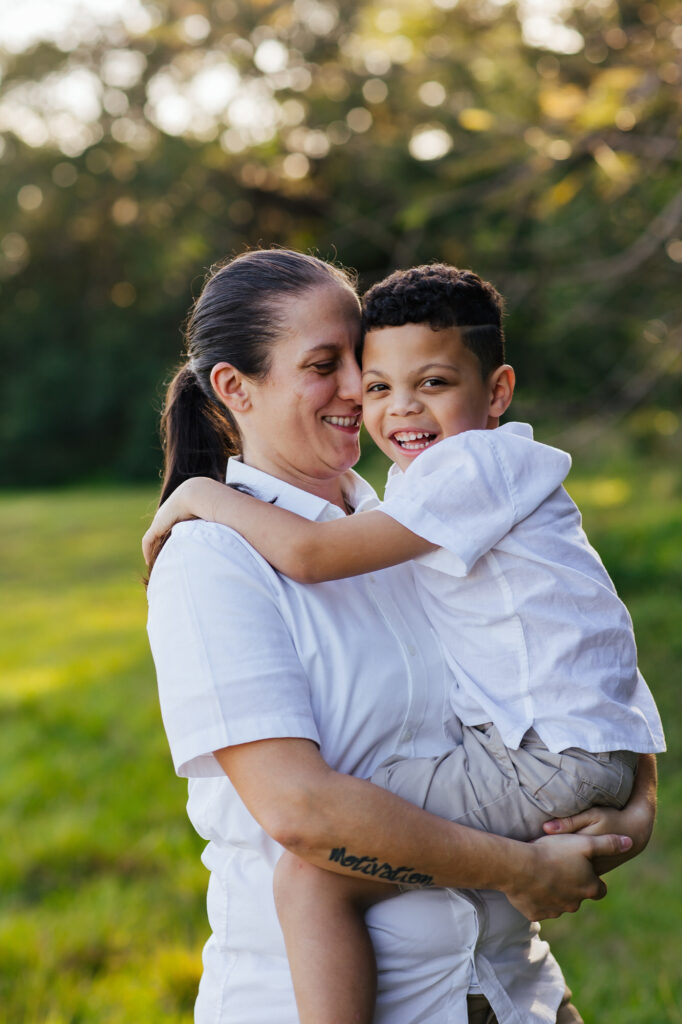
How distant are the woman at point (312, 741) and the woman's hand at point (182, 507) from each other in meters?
0.08

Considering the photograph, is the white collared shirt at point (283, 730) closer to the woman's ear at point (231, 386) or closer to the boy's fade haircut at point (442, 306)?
the woman's ear at point (231, 386)

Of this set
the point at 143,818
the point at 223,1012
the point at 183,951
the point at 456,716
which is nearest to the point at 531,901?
the point at 456,716

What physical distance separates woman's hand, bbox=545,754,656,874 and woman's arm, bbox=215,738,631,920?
0.43 feet

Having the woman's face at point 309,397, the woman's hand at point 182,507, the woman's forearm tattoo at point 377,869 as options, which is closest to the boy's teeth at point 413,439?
the woman's face at point 309,397

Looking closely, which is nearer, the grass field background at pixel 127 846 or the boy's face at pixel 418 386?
the boy's face at pixel 418 386

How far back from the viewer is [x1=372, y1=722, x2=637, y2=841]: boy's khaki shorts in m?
1.71

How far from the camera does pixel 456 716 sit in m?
1.86

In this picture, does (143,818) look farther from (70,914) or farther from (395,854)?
(395,854)

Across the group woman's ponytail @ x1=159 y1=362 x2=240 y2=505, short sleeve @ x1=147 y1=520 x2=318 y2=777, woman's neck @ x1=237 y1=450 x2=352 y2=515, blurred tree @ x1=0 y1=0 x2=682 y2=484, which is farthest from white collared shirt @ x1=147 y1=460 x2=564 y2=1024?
blurred tree @ x1=0 y1=0 x2=682 y2=484

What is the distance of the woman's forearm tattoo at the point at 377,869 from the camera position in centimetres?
155

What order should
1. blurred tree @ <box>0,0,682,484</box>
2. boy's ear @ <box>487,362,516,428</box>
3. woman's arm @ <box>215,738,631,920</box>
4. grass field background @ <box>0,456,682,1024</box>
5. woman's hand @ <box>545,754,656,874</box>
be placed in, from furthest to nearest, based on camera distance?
1. blurred tree @ <box>0,0,682,484</box>
2. grass field background @ <box>0,456,682,1024</box>
3. boy's ear @ <box>487,362,516,428</box>
4. woman's hand @ <box>545,754,656,874</box>
5. woman's arm @ <box>215,738,631,920</box>

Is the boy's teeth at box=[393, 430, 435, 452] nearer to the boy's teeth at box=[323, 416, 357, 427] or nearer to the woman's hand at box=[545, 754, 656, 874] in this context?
the boy's teeth at box=[323, 416, 357, 427]

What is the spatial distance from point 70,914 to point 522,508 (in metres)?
2.86

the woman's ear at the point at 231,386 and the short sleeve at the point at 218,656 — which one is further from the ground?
the woman's ear at the point at 231,386
